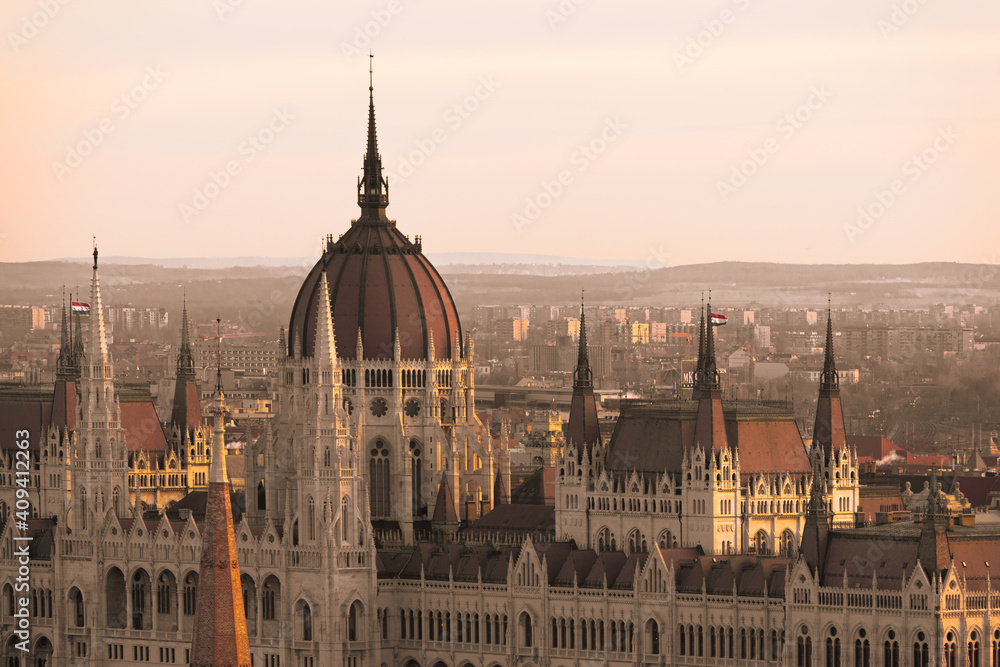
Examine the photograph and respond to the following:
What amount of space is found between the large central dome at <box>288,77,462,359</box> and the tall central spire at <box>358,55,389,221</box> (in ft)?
1.72

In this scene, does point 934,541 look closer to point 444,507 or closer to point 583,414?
point 583,414

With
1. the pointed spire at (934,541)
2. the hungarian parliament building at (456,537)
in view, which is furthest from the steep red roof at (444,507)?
the pointed spire at (934,541)

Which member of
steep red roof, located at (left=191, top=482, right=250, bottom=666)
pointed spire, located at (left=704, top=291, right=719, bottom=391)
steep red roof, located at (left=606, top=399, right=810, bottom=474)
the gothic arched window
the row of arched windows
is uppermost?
pointed spire, located at (left=704, top=291, right=719, bottom=391)

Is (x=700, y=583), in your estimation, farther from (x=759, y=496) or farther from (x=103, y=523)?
(x=103, y=523)

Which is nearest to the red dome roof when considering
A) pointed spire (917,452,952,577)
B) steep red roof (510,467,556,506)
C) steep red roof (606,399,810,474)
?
steep red roof (510,467,556,506)

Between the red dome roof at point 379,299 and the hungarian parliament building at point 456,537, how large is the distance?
0.17 metres

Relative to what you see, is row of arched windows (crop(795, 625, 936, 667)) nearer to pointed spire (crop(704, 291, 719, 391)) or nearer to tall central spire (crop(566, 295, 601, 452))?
pointed spire (crop(704, 291, 719, 391))

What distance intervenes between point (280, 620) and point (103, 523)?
1631cm

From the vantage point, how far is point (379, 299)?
190000mm

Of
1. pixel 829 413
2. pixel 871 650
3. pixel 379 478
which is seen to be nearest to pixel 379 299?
pixel 379 478

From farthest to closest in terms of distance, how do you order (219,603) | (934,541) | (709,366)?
(709,366)
(934,541)
(219,603)

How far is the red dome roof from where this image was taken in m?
190

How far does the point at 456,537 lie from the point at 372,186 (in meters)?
23.2

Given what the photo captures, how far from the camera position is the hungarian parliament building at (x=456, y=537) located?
15900 centimetres
